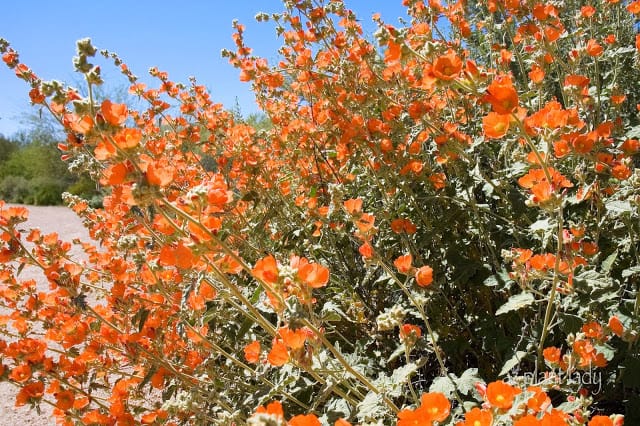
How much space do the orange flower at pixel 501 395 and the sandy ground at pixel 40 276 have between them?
7.86 ft

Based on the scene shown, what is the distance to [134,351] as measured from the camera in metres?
2.19

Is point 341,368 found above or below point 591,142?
below

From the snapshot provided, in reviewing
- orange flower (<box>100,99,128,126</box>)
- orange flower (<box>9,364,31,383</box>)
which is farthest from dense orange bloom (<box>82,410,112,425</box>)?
orange flower (<box>100,99,128,126</box>)

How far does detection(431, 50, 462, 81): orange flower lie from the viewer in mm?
1383

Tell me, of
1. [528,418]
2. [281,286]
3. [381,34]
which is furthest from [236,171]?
[528,418]

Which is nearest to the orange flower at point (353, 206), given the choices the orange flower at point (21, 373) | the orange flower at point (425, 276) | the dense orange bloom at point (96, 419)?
the orange flower at point (425, 276)

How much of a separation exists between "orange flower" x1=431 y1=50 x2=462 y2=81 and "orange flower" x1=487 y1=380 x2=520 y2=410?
33.1 inches

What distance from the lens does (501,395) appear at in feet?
3.75

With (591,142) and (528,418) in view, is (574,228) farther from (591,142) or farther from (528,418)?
(528,418)

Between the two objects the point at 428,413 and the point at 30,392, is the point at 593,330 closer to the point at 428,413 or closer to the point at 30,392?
the point at 428,413

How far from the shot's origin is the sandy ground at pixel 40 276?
14.5 feet

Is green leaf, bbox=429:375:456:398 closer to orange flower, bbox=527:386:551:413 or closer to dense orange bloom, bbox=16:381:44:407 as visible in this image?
orange flower, bbox=527:386:551:413

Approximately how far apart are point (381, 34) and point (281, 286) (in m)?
1.02

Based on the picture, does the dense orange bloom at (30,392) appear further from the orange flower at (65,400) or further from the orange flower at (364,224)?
the orange flower at (364,224)
